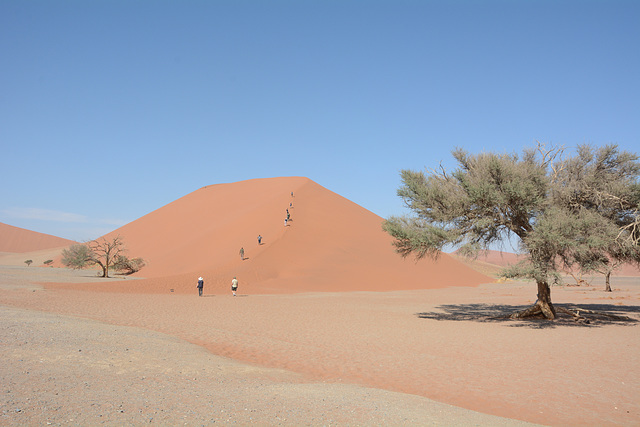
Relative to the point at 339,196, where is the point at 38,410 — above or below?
below

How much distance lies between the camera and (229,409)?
5.26 metres

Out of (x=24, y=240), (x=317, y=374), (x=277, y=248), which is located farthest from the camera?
(x=24, y=240)

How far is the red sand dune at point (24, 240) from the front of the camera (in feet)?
429

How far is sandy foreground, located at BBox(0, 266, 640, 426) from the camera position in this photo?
5223mm

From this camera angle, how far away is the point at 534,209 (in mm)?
15680

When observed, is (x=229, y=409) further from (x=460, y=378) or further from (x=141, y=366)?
(x=460, y=378)

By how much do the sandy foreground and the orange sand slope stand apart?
69.5 ft

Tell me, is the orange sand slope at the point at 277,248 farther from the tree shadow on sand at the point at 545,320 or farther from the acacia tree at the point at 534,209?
the acacia tree at the point at 534,209

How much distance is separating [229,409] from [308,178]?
70.0 metres

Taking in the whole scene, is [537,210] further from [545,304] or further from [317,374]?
[317,374]

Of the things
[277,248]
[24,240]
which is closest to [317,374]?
[277,248]

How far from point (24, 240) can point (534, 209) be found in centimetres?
16070

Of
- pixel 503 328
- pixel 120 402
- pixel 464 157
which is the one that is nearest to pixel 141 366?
pixel 120 402

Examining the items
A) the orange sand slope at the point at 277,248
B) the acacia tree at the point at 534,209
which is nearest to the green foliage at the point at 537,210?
the acacia tree at the point at 534,209
